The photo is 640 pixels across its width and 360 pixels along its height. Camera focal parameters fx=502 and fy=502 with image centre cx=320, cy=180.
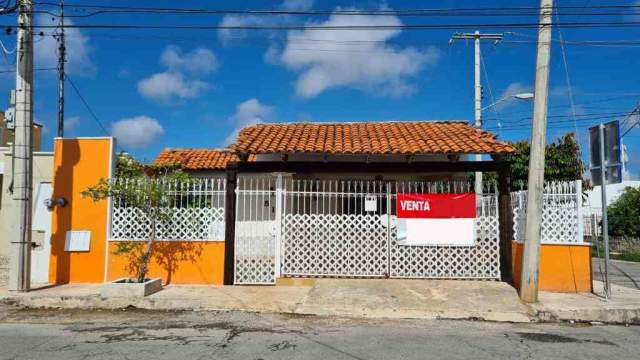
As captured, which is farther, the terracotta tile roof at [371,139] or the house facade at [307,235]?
the terracotta tile roof at [371,139]

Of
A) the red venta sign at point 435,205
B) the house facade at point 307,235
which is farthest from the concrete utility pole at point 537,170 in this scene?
the red venta sign at point 435,205

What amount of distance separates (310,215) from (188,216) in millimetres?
2372

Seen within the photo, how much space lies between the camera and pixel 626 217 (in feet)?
78.7

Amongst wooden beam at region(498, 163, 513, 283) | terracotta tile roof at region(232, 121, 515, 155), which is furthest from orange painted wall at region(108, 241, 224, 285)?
wooden beam at region(498, 163, 513, 283)

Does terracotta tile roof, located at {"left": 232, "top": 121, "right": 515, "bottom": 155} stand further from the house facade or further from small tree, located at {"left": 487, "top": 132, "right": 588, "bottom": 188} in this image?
small tree, located at {"left": 487, "top": 132, "right": 588, "bottom": 188}

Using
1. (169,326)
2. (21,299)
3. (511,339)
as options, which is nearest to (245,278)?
(169,326)

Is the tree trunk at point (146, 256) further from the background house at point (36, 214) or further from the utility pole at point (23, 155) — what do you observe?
the background house at point (36, 214)

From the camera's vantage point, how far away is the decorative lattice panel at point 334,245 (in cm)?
971

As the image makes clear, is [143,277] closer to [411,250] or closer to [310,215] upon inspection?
[310,215]

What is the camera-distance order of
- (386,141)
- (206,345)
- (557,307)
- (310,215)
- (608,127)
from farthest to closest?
(386,141) → (310,215) → (608,127) → (557,307) → (206,345)

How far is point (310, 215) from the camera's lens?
975 centimetres

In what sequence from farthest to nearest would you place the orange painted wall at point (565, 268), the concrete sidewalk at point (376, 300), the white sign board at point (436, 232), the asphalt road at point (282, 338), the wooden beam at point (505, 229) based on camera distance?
the white sign board at point (436, 232) → the wooden beam at point (505, 229) → the orange painted wall at point (565, 268) → the concrete sidewalk at point (376, 300) → the asphalt road at point (282, 338)

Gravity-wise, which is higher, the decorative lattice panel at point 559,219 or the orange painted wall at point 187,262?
the decorative lattice panel at point 559,219

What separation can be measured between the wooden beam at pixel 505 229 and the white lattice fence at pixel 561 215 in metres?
0.30
